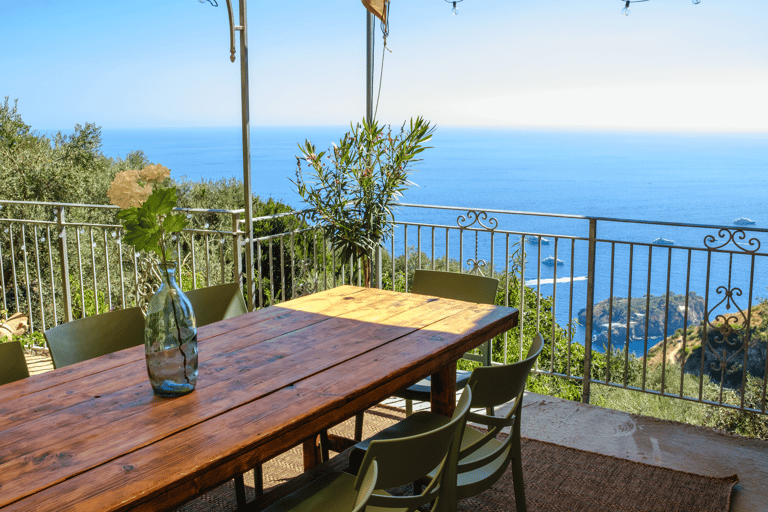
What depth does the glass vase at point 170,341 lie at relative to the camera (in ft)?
5.21

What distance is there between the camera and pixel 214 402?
5.22 ft

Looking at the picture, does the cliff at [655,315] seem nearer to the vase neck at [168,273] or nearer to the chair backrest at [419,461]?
the chair backrest at [419,461]

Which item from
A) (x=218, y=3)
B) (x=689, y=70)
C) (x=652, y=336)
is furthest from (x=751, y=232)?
(x=689, y=70)

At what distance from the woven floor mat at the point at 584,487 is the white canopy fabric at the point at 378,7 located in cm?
237

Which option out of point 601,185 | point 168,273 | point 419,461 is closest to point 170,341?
point 168,273

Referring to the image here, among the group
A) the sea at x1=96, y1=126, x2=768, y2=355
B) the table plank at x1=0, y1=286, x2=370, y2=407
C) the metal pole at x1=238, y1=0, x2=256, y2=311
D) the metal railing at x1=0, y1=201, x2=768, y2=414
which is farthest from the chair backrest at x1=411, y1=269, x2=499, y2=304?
the sea at x1=96, y1=126, x2=768, y2=355

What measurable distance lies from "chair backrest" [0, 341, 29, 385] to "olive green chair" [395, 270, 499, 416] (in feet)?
4.91

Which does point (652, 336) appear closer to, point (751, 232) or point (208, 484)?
point (751, 232)

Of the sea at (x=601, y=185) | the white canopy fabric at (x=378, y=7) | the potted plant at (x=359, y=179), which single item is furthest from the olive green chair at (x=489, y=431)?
the sea at (x=601, y=185)

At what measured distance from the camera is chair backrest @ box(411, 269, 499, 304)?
293 centimetres

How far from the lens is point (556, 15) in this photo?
32156 mm

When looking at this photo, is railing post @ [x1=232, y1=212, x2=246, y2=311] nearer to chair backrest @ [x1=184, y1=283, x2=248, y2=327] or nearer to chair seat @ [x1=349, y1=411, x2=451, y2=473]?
chair backrest @ [x1=184, y1=283, x2=248, y2=327]

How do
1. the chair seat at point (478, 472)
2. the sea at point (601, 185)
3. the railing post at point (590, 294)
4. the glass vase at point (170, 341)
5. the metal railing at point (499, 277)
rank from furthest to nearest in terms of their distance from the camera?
the sea at point (601, 185) → the railing post at point (590, 294) → the metal railing at point (499, 277) → the chair seat at point (478, 472) → the glass vase at point (170, 341)

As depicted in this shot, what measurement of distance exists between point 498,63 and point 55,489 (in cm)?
3851
